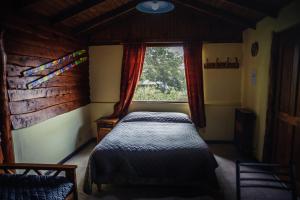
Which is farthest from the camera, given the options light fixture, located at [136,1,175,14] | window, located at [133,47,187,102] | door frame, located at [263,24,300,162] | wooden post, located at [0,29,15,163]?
window, located at [133,47,187,102]

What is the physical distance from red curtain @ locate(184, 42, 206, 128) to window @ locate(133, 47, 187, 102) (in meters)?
0.21

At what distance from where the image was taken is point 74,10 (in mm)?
2822

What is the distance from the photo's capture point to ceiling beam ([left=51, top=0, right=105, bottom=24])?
2.79 m

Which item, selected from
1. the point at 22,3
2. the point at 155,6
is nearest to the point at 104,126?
the point at 22,3

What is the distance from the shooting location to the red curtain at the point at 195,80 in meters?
3.87

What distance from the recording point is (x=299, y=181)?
2270 millimetres

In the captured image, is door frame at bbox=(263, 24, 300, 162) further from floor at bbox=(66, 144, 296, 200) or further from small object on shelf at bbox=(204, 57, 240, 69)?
small object on shelf at bbox=(204, 57, 240, 69)

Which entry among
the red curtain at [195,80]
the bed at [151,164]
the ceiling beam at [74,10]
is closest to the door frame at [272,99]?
the bed at [151,164]

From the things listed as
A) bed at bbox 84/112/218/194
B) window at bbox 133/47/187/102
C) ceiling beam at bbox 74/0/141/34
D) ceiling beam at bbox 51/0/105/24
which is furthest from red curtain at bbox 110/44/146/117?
bed at bbox 84/112/218/194

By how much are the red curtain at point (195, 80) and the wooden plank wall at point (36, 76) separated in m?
2.11

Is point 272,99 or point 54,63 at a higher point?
point 54,63

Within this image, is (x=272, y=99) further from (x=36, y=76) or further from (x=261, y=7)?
(x=36, y=76)

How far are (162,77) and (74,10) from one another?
206cm

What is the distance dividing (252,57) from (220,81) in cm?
74
